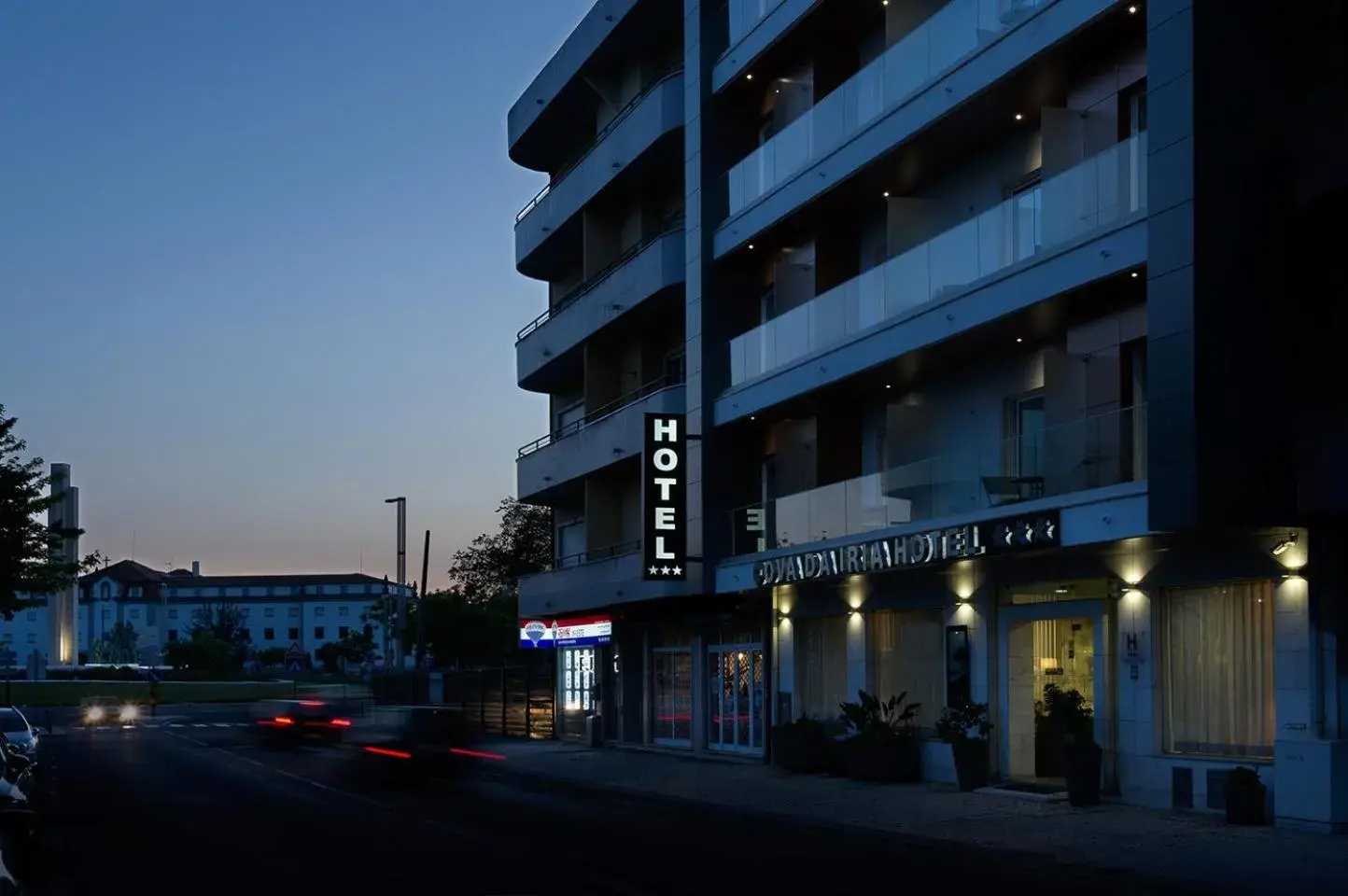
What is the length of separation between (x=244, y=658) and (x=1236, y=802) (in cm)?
16258

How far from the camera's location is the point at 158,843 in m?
19.9

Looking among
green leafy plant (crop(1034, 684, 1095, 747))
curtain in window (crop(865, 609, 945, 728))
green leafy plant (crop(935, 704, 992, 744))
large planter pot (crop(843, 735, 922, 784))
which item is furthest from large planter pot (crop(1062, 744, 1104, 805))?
curtain in window (crop(865, 609, 945, 728))

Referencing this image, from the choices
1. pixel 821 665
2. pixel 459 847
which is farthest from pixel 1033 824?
pixel 821 665

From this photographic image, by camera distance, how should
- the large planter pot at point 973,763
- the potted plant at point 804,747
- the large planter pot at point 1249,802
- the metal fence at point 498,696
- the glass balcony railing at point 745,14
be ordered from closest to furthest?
the large planter pot at point 1249,802
the large planter pot at point 973,763
the potted plant at point 804,747
the glass balcony railing at point 745,14
the metal fence at point 498,696

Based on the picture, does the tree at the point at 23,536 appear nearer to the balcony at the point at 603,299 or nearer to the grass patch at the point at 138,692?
the balcony at the point at 603,299

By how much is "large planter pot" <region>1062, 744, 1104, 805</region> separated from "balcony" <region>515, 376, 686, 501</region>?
15349 millimetres

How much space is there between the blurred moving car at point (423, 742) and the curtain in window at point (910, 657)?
7.47m

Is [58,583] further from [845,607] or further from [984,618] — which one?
[984,618]

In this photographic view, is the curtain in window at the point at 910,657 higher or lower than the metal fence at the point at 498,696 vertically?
higher

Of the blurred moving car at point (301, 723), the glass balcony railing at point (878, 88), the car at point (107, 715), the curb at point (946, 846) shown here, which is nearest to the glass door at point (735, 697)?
the curb at point (946, 846)

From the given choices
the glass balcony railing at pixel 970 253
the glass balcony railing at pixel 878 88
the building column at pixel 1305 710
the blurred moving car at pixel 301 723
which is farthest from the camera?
the blurred moving car at pixel 301 723

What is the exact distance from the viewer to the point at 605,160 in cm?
4203

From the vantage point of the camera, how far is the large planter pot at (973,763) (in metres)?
26.3

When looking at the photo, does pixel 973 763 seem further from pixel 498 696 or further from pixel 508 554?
pixel 508 554
